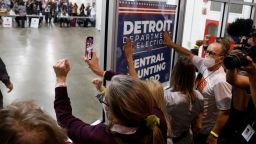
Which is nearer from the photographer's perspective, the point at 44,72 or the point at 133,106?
the point at 133,106

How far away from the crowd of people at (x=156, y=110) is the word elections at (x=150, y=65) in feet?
0.59

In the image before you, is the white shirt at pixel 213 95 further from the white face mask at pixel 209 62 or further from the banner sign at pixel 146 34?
the banner sign at pixel 146 34

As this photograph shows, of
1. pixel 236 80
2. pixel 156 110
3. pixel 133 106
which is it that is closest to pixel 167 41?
pixel 236 80

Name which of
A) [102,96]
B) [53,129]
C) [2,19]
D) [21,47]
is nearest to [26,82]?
[21,47]

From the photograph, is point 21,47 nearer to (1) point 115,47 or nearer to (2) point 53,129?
(1) point 115,47

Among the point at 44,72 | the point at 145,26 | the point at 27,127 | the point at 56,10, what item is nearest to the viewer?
the point at 27,127

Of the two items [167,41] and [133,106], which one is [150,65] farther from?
[133,106]

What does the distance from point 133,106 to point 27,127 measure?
44 centimetres

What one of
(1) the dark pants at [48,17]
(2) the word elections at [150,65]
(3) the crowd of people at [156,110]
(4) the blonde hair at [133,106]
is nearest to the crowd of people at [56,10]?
(1) the dark pants at [48,17]

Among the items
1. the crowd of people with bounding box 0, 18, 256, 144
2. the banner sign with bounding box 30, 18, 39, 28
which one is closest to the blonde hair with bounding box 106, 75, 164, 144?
the crowd of people with bounding box 0, 18, 256, 144

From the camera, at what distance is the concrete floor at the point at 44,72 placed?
4859 millimetres

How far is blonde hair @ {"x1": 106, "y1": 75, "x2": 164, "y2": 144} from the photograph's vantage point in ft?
3.78

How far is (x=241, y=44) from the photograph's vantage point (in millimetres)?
3049

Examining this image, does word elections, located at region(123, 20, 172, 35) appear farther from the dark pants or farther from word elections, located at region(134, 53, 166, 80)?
the dark pants
